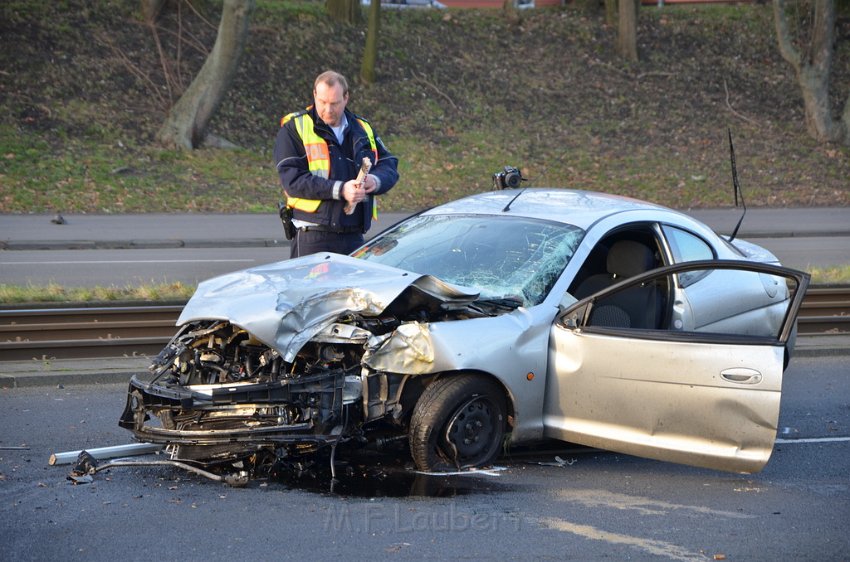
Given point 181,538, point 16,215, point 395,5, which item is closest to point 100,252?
point 16,215

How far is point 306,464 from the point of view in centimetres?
597

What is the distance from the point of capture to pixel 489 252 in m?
6.61

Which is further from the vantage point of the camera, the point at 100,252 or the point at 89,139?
the point at 89,139

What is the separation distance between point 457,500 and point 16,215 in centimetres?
1577

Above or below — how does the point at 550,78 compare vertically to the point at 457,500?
above

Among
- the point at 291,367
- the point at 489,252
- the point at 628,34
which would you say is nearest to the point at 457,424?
the point at 291,367

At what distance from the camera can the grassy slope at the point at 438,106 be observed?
2175 cm

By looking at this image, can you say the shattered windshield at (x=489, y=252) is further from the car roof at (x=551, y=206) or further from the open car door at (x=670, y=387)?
the open car door at (x=670, y=387)

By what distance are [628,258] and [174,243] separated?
36.8ft

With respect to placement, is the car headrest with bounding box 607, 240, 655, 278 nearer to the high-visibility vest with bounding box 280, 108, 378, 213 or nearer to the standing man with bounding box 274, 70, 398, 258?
the standing man with bounding box 274, 70, 398, 258

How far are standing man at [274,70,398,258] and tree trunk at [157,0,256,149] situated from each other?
50.6 feet

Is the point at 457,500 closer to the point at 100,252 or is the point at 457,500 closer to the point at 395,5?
the point at 100,252

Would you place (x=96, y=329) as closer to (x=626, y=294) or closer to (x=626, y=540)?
(x=626, y=294)

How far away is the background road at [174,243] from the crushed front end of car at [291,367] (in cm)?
738
